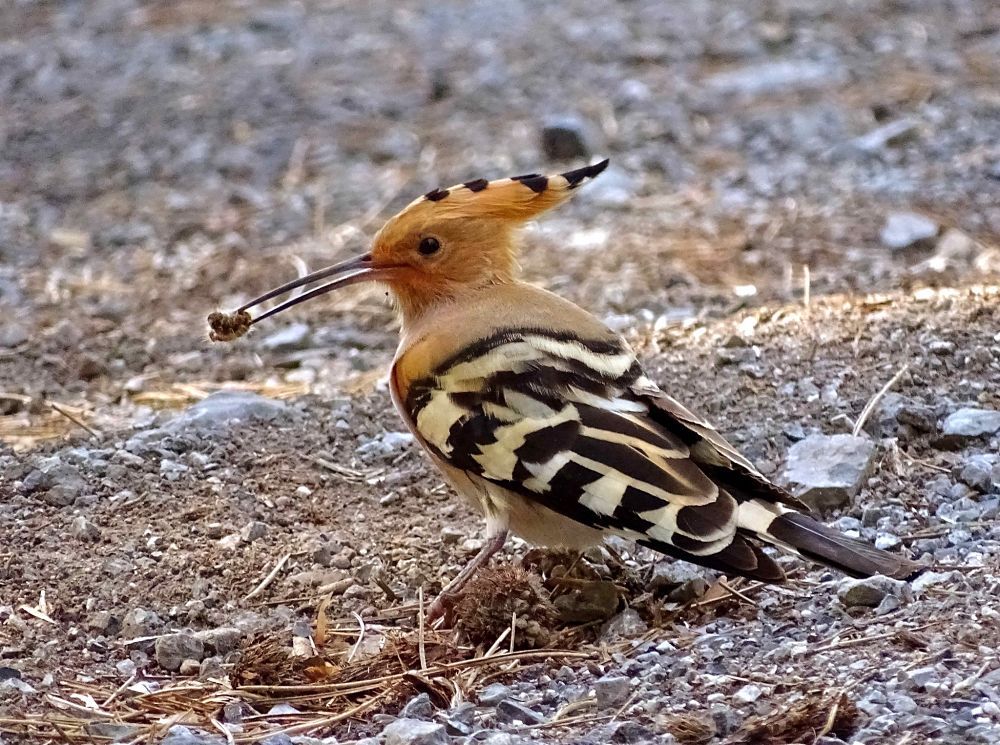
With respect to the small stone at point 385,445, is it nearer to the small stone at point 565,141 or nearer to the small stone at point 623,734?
the small stone at point 623,734

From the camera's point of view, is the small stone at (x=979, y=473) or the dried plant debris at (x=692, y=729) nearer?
the dried plant debris at (x=692, y=729)

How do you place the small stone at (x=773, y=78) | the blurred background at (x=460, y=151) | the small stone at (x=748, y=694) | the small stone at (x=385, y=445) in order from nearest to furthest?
the small stone at (x=748, y=694) < the small stone at (x=385, y=445) < the blurred background at (x=460, y=151) < the small stone at (x=773, y=78)

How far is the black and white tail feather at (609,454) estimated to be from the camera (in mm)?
3020

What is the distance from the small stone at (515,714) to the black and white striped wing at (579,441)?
457mm

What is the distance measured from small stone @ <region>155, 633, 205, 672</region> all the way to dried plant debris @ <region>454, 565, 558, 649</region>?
525mm

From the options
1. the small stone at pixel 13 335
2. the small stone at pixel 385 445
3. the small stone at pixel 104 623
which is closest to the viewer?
the small stone at pixel 104 623

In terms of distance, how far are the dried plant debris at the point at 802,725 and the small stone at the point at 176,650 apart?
115cm

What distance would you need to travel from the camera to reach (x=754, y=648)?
293 cm

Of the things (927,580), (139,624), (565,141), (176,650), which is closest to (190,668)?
(176,650)

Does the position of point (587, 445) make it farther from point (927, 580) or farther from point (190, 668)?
point (190, 668)

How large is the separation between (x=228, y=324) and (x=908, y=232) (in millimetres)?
2940

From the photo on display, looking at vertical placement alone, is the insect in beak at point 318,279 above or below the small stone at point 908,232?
above

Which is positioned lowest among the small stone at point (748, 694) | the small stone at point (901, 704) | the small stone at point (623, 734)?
the small stone at point (748, 694)

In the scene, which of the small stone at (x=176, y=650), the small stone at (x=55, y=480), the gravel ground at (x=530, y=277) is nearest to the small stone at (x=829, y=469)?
the gravel ground at (x=530, y=277)
